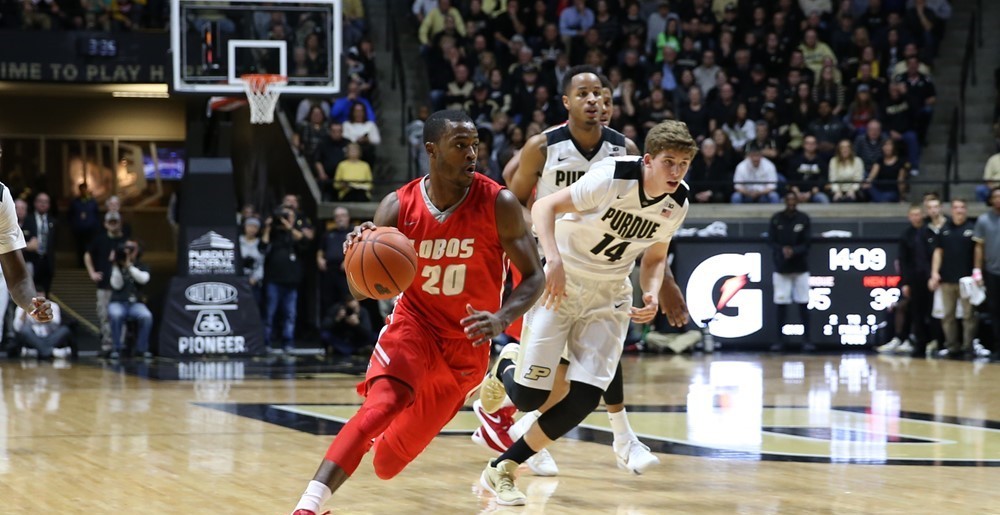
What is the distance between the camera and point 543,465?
7.06m

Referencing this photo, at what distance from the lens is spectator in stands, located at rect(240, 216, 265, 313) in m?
16.2

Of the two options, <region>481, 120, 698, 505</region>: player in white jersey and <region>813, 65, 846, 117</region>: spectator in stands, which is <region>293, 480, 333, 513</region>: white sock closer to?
<region>481, 120, 698, 505</region>: player in white jersey

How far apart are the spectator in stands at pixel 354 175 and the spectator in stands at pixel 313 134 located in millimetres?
425

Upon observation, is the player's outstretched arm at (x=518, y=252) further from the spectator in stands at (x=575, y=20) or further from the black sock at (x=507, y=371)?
the spectator in stands at (x=575, y=20)

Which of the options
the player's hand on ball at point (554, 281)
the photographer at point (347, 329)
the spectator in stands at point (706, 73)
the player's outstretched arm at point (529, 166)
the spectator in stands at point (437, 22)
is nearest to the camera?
the player's hand on ball at point (554, 281)

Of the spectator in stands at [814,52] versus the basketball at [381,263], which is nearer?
the basketball at [381,263]

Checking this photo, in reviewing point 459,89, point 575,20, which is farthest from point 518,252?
point 575,20

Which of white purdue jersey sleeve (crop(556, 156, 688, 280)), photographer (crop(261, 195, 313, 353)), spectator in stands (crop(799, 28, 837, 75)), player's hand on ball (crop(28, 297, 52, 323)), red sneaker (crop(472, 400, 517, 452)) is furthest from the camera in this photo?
spectator in stands (crop(799, 28, 837, 75))

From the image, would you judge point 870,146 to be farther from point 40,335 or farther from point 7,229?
point 7,229

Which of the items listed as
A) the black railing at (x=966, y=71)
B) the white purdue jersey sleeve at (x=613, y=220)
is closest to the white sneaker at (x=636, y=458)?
the white purdue jersey sleeve at (x=613, y=220)

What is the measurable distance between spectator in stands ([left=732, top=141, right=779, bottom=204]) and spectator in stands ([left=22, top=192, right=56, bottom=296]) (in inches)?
338

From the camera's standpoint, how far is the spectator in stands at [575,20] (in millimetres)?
19828

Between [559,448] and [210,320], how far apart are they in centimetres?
851

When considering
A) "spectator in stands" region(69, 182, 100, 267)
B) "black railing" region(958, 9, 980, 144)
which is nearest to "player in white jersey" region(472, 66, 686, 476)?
"spectator in stands" region(69, 182, 100, 267)
